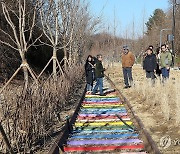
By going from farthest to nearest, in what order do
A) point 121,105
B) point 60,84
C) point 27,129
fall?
point 121,105 < point 60,84 < point 27,129

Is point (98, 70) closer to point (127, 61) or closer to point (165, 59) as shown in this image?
point (127, 61)

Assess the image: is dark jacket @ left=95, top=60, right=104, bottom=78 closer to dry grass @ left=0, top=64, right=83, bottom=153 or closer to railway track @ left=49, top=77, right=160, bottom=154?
railway track @ left=49, top=77, right=160, bottom=154

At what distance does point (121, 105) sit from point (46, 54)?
16113mm

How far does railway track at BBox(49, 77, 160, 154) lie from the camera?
673cm

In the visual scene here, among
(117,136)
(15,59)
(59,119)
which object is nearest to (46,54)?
(15,59)

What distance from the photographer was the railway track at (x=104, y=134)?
6734 mm

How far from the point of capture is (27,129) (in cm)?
635

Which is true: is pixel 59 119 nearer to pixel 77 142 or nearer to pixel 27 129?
pixel 77 142

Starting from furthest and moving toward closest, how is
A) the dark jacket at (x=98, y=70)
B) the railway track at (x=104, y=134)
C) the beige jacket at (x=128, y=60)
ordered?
the beige jacket at (x=128, y=60) → the dark jacket at (x=98, y=70) → the railway track at (x=104, y=134)

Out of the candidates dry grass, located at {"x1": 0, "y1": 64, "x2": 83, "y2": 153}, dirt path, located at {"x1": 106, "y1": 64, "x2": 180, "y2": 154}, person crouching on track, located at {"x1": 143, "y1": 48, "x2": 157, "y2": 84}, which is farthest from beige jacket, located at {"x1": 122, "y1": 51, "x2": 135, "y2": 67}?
dry grass, located at {"x1": 0, "y1": 64, "x2": 83, "y2": 153}

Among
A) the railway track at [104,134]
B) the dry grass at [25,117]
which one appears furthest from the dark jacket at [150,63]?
the dry grass at [25,117]

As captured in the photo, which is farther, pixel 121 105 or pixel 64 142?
pixel 121 105

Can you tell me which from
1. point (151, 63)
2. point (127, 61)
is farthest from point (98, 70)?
point (151, 63)

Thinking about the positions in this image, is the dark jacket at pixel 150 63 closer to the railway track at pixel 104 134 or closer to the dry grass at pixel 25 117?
the railway track at pixel 104 134
